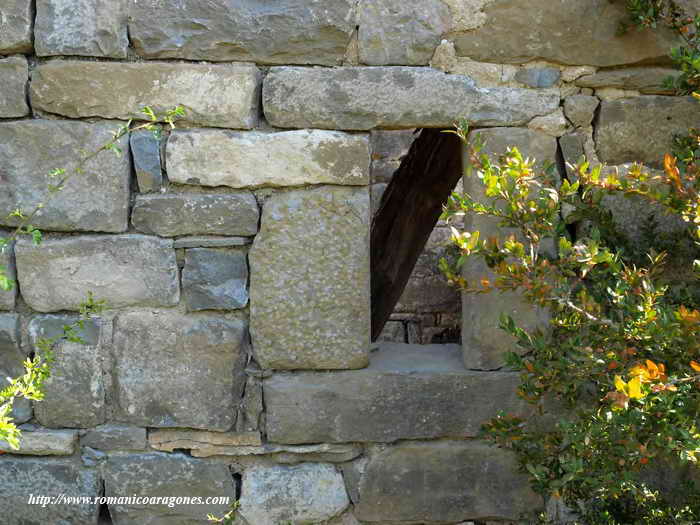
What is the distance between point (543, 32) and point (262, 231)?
1.13 metres

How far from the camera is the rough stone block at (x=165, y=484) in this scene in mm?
2668

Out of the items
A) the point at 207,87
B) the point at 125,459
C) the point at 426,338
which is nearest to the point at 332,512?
the point at 125,459

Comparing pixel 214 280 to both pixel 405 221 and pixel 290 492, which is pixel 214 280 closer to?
pixel 290 492

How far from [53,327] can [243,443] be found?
74 centimetres

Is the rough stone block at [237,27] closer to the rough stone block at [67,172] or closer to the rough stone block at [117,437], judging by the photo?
the rough stone block at [67,172]

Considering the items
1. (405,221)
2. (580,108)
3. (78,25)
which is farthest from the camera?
(405,221)

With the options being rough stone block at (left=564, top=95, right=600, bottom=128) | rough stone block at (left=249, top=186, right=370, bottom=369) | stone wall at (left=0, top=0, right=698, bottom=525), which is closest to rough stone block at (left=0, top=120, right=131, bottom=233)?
stone wall at (left=0, top=0, right=698, bottom=525)

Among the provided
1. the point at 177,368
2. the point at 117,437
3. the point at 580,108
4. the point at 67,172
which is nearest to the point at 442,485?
the point at 177,368

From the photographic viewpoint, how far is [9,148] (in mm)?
2559

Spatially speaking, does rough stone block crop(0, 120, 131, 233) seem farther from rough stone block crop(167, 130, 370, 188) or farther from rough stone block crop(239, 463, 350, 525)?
rough stone block crop(239, 463, 350, 525)

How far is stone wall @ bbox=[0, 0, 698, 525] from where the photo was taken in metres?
2.54

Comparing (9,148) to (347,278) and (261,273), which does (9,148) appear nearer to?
(261,273)

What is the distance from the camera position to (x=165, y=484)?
268 centimetres

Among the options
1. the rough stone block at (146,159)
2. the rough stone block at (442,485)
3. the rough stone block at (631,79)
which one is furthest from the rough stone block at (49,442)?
the rough stone block at (631,79)
